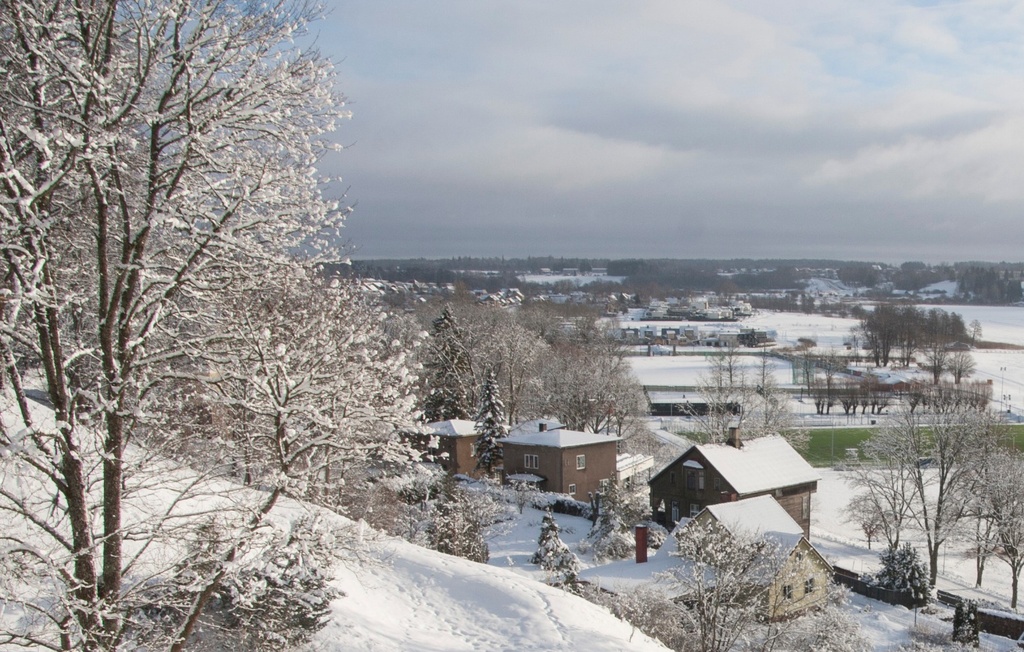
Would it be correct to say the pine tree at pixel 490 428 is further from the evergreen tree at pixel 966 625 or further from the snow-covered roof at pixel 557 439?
the evergreen tree at pixel 966 625

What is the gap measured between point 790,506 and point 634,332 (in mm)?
88936

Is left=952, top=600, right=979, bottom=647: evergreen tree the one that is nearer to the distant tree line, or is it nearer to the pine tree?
the pine tree

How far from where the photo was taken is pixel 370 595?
13422 millimetres

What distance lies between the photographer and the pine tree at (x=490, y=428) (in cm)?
4103

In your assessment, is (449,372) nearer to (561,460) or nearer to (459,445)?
(459,445)

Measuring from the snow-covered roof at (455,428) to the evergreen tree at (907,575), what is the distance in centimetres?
2156

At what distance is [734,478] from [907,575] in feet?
24.9

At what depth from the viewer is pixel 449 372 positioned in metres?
49.2

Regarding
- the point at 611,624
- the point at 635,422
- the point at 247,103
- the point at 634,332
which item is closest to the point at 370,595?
the point at 611,624

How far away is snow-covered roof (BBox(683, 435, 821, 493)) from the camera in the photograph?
33531 millimetres

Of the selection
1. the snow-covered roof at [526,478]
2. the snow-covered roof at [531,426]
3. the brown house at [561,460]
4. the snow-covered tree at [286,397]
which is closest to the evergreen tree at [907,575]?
the brown house at [561,460]

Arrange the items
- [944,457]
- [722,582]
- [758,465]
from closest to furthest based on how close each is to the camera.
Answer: [722,582] → [758,465] → [944,457]

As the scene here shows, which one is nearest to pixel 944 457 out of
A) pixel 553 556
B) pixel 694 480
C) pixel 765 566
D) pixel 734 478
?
pixel 734 478

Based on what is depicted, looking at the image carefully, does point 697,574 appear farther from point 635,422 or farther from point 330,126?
point 635,422
